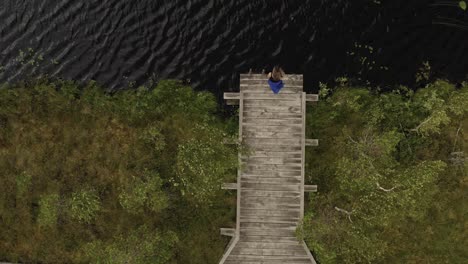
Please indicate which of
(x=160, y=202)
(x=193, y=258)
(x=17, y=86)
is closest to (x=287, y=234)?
(x=193, y=258)

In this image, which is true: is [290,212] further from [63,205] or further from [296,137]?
[63,205]

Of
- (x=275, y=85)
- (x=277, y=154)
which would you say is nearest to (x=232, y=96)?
(x=275, y=85)

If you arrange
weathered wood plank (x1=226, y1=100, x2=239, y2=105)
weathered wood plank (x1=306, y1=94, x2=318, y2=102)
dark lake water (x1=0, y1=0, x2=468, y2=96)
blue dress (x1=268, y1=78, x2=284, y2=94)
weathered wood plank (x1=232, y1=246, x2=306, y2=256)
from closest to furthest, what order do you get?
blue dress (x1=268, y1=78, x2=284, y2=94), weathered wood plank (x1=232, y1=246, x2=306, y2=256), weathered wood plank (x1=306, y1=94, x2=318, y2=102), weathered wood plank (x1=226, y1=100, x2=239, y2=105), dark lake water (x1=0, y1=0, x2=468, y2=96)

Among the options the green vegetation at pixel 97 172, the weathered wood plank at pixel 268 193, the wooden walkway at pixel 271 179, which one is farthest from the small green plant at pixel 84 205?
the weathered wood plank at pixel 268 193

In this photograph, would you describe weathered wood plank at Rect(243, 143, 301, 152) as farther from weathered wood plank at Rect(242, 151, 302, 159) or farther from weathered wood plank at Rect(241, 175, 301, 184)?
weathered wood plank at Rect(241, 175, 301, 184)

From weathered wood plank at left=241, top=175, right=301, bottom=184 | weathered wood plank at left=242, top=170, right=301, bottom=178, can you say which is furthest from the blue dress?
weathered wood plank at left=241, top=175, right=301, bottom=184
